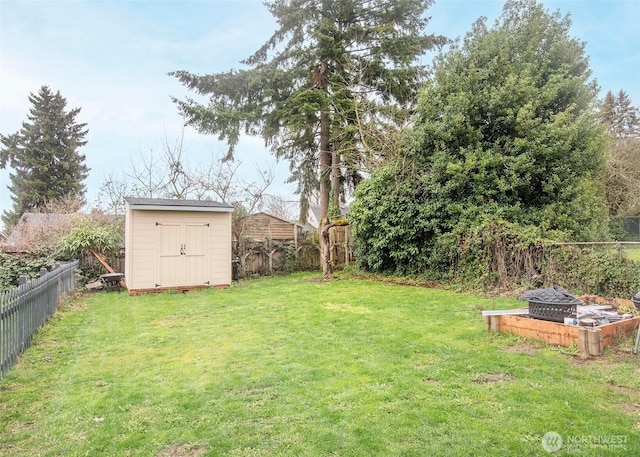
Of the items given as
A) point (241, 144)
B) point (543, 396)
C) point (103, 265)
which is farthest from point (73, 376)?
point (241, 144)

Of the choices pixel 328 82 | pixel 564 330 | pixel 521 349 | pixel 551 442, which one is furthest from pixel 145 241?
pixel 551 442

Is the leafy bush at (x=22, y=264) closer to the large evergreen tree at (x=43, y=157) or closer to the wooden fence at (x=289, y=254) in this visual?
the wooden fence at (x=289, y=254)

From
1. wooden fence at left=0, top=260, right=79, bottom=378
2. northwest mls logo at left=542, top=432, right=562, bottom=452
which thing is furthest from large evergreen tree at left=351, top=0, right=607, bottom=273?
wooden fence at left=0, top=260, right=79, bottom=378

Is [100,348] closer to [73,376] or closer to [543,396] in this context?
[73,376]

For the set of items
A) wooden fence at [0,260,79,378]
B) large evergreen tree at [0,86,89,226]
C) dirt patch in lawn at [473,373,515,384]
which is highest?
large evergreen tree at [0,86,89,226]

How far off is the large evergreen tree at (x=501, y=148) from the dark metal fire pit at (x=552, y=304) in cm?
422

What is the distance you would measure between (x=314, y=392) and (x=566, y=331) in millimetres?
3037

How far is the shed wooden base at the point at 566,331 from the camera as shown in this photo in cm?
399

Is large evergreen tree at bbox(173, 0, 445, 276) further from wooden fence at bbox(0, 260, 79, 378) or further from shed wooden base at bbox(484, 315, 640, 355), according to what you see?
shed wooden base at bbox(484, 315, 640, 355)

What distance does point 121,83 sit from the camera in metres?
12.7

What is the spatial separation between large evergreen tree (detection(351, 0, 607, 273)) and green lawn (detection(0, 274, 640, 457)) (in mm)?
4351

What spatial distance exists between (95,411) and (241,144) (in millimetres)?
13249

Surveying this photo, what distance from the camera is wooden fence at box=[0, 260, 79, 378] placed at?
3869 millimetres

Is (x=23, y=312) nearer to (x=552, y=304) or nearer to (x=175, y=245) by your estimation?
(x=175, y=245)
